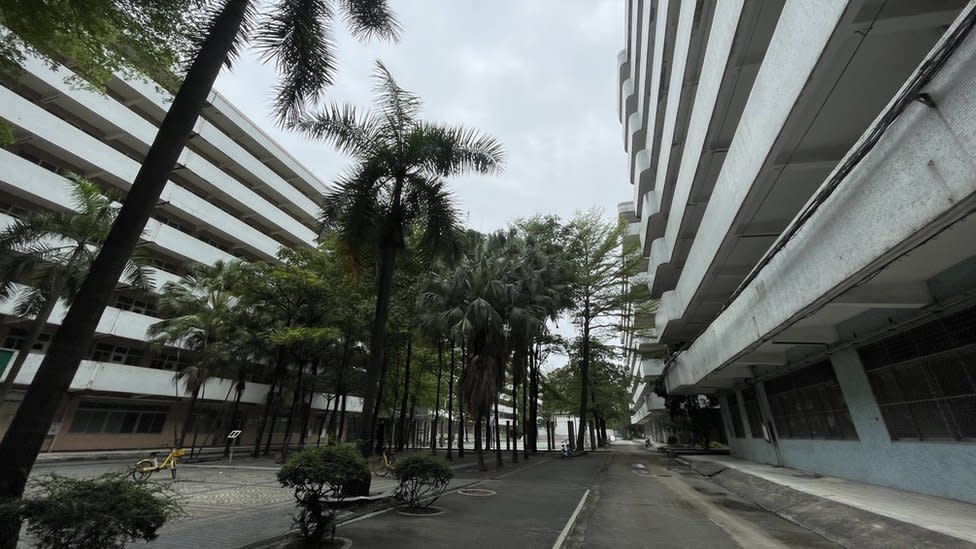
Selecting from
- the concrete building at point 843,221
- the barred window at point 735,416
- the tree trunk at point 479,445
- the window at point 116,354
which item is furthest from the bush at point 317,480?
the window at point 116,354

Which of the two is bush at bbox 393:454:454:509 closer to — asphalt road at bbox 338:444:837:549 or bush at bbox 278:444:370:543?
asphalt road at bbox 338:444:837:549

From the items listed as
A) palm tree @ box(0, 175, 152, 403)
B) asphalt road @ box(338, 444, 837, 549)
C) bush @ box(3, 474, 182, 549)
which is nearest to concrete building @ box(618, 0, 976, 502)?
asphalt road @ box(338, 444, 837, 549)

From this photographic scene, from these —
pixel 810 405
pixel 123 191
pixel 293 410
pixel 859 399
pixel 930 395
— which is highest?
pixel 123 191

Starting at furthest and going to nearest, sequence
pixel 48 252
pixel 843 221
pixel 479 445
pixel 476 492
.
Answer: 1. pixel 479 445
2. pixel 48 252
3. pixel 476 492
4. pixel 843 221

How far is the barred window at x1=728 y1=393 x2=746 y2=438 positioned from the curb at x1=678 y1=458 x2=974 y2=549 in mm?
10218

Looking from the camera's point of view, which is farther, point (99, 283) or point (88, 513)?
point (99, 283)

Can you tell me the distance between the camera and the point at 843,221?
540cm

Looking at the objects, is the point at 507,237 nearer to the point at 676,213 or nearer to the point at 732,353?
the point at 676,213

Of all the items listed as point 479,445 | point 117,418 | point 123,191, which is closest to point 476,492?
point 479,445

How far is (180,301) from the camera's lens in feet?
78.0

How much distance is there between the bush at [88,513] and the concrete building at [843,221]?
7768 mm

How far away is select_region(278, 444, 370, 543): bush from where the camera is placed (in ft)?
19.3

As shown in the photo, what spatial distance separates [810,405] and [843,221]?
34.8 feet

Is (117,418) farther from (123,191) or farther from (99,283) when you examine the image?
(99,283)
